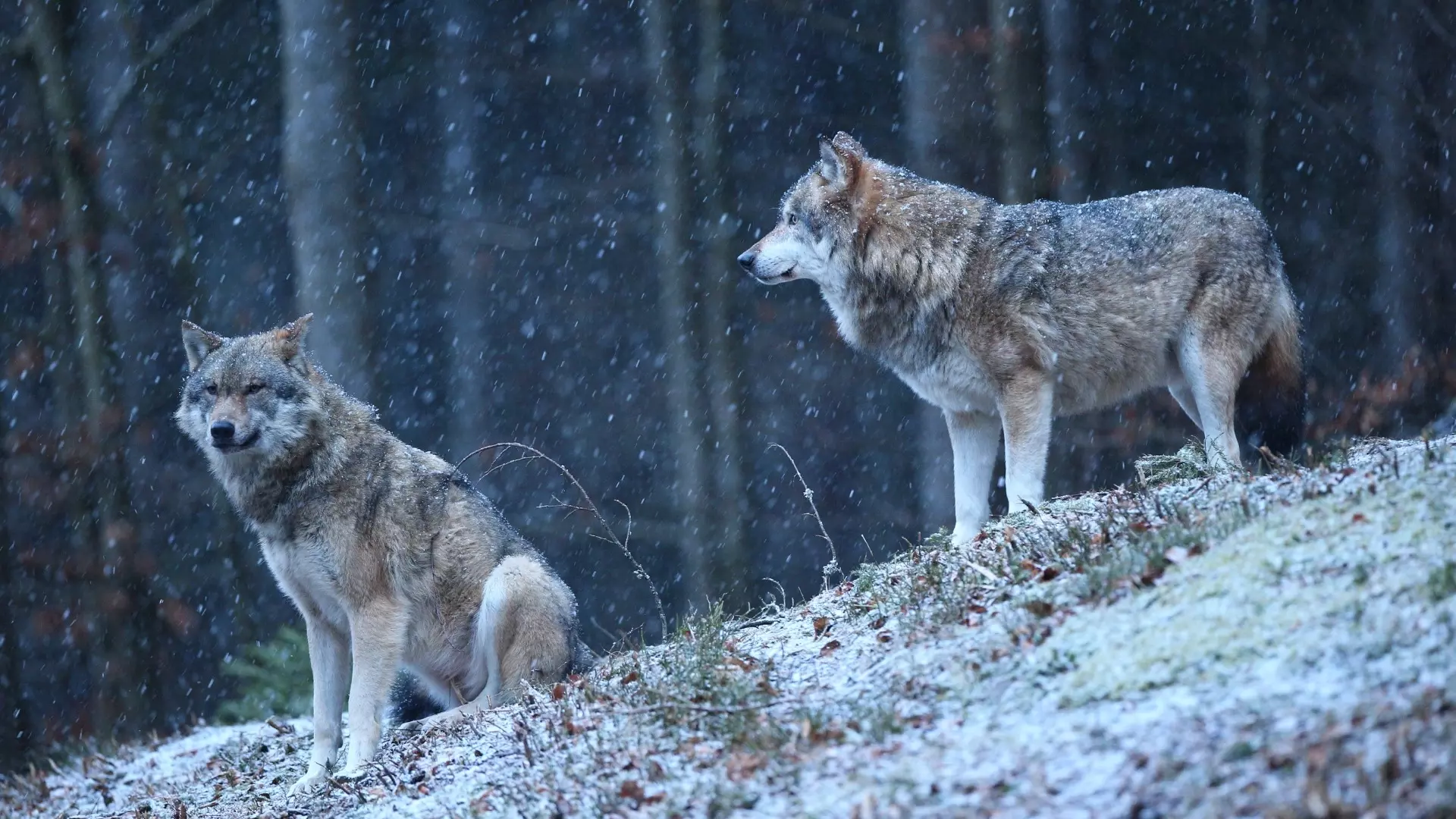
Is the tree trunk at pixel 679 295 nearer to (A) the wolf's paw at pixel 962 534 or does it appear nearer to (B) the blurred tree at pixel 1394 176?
(A) the wolf's paw at pixel 962 534

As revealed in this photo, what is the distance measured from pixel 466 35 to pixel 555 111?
2369 millimetres

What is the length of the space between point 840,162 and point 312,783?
4.58m

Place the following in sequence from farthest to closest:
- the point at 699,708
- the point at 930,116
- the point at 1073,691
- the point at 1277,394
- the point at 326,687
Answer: the point at 930,116
the point at 1277,394
the point at 326,687
the point at 699,708
the point at 1073,691

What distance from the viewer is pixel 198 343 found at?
6.75 meters

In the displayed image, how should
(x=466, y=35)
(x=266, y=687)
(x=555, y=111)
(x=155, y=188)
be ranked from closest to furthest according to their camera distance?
(x=266, y=687), (x=155, y=188), (x=466, y=35), (x=555, y=111)

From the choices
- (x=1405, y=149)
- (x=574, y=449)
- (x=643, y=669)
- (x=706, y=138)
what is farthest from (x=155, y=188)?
(x=1405, y=149)

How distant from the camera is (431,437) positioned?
22516 mm

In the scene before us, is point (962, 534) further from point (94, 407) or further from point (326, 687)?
point (94, 407)

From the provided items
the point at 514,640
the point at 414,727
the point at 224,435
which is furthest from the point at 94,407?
the point at 514,640

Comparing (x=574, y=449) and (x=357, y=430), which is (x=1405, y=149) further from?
(x=574, y=449)

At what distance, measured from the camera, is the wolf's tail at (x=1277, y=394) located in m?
7.23

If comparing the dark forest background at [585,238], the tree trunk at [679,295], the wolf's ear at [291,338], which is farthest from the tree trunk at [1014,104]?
the wolf's ear at [291,338]

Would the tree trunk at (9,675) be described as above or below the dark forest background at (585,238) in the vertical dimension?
below

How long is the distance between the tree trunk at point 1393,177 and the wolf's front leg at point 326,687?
11.4 m
